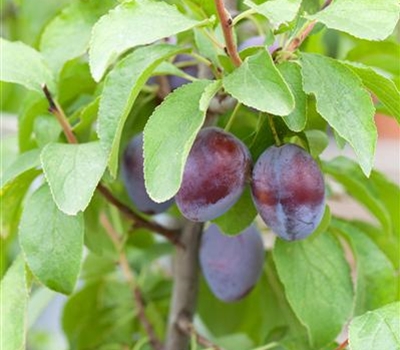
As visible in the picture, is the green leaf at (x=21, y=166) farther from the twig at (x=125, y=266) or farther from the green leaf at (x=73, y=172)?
the twig at (x=125, y=266)

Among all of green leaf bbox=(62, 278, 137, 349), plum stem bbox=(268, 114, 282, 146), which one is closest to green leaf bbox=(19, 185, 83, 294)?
plum stem bbox=(268, 114, 282, 146)

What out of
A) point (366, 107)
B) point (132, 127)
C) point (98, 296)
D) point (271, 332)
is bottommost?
point (98, 296)

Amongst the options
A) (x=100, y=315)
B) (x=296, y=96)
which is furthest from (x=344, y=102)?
(x=100, y=315)

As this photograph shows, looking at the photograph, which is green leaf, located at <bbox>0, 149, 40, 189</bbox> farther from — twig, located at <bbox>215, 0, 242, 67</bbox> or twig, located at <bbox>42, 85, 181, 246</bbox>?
twig, located at <bbox>215, 0, 242, 67</bbox>

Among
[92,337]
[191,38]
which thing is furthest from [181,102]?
[92,337]

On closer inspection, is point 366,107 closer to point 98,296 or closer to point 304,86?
point 304,86

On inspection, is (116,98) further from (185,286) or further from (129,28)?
(185,286)

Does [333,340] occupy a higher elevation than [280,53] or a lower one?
lower
